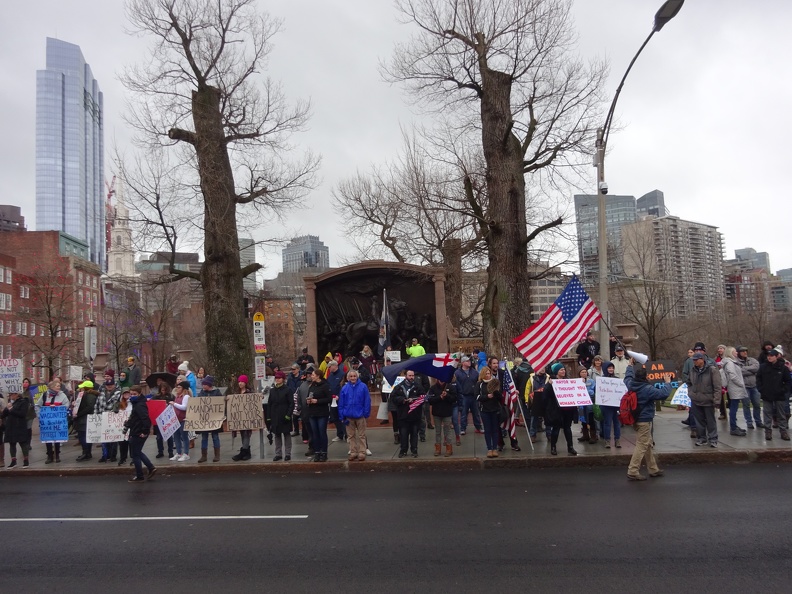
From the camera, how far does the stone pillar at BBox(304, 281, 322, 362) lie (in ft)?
68.1

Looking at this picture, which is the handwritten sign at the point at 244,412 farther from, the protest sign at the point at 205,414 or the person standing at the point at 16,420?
the person standing at the point at 16,420

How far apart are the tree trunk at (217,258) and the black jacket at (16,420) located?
788 cm

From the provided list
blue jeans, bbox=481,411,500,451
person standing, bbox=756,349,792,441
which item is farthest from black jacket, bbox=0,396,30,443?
person standing, bbox=756,349,792,441

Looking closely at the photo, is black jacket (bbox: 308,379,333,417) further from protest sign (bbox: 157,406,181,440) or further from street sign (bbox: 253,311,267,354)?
protest sign (bbox: 157,406,181,440)

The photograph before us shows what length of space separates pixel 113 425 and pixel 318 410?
4.72m

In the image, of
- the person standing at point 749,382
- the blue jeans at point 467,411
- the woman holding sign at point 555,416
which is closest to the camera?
the woman holding sign at point 555,416

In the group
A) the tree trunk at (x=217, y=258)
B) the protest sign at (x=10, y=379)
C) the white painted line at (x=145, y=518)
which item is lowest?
the white painted line at (x=145, y=518)

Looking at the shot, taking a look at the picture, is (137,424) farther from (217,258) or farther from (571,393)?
(217,258)

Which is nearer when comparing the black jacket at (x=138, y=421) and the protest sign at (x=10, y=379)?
the black jacket at (x=138, y=421)

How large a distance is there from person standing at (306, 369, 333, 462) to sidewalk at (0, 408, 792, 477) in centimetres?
32

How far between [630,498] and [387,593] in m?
4.58

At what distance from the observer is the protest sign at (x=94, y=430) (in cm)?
1359

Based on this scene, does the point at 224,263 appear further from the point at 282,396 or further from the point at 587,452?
the point at 587,452

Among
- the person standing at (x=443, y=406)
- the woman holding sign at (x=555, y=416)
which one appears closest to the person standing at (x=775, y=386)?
the woman holding sign at (x=555, y=416)
